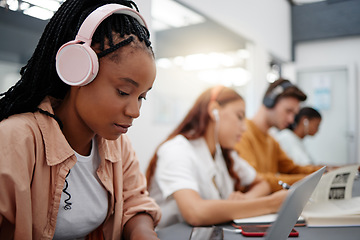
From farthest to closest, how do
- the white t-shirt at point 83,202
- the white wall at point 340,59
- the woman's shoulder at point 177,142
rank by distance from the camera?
the white wall at point 340,59, the woman's shoulder at point 177,142, the white t-shirt at point 83,202

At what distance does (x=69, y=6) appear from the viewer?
0.73m

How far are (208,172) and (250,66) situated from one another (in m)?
2.08

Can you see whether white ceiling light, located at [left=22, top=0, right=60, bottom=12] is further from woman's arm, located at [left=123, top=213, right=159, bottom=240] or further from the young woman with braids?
woman's arm, located at [left=123, top=213, right=159, bottom=240]

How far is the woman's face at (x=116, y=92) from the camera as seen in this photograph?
68 cm

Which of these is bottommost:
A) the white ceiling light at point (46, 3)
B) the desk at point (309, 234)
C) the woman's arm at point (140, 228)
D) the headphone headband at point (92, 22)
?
the desk at point (309, 234)

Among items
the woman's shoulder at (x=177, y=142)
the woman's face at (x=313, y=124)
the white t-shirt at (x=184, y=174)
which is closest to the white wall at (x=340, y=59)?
the woman's face at (x=313, y=124)

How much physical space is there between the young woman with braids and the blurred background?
33cm

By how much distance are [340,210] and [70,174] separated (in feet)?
3.11

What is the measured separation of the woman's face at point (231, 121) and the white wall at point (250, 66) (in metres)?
0.37

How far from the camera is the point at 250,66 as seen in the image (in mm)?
3234

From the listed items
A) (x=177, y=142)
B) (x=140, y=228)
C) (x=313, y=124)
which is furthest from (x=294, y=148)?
(x=140, y=228)

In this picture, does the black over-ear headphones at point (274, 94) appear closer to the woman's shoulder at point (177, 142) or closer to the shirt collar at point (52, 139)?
the woman's shoulder at point (177, 142)

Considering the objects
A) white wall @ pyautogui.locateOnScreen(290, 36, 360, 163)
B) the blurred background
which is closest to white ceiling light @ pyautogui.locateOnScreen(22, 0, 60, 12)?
the blurred background

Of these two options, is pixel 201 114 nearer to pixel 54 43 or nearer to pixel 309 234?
pixel 309 234
